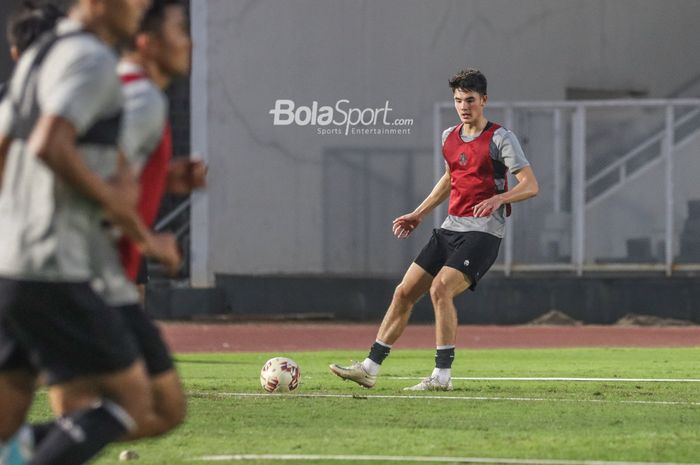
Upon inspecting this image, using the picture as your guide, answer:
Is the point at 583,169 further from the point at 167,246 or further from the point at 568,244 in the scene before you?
the point at 167,246

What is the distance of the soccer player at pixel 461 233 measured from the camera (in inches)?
453

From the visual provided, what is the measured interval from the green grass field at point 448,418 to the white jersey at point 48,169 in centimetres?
258

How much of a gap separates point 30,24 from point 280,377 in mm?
4933

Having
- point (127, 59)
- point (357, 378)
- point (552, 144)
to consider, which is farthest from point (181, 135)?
point (127, 59)

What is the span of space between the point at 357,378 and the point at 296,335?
30.5 feet

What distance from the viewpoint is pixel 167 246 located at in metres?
5.36

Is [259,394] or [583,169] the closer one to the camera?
[259,394]

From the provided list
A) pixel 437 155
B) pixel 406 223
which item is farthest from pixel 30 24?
pixel 437 155

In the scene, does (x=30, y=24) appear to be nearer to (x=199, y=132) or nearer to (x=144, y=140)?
(x=144, y=140)

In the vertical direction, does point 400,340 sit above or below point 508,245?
below

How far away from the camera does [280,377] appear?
11.3 meters

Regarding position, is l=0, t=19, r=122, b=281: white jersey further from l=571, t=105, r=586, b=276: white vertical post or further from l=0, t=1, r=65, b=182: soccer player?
l=571, t=105, r=586, b=276: white vertical post

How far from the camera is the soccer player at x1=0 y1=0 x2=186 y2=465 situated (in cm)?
499

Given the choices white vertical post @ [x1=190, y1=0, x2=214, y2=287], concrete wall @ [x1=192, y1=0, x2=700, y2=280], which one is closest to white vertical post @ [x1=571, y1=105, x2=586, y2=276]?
concrete wall @ [x1=192, y1=0, x2=700, y2=280]
